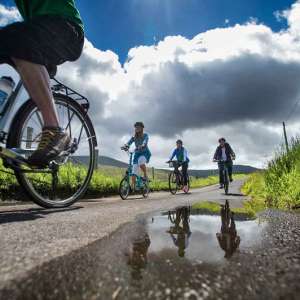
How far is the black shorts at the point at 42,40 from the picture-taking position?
1.76m

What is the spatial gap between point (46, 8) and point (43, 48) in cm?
40

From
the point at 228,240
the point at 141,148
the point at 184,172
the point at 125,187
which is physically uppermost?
the point at 141,148

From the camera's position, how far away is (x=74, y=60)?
2.30 m

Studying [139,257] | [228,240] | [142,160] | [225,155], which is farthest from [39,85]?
[225,155]

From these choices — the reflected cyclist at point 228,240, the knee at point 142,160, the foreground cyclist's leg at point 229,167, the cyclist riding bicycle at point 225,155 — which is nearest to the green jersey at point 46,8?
the reflected cyclist at point 228,240

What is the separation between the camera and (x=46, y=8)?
1989 mm

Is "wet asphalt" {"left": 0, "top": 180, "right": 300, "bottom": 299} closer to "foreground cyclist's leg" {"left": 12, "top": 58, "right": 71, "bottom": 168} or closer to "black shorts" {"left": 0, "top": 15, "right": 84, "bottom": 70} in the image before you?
"foreground cyclist's leg" {"left": 12, "top": 58, "right": 71, "bottom": 168}

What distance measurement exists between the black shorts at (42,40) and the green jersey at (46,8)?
0.07m

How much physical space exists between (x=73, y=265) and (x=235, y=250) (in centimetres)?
68

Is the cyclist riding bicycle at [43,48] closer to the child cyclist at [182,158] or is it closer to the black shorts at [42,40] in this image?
the black shorts at [42,40]

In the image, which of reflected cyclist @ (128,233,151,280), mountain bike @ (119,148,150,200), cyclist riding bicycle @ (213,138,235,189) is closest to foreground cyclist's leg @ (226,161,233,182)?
cyclist riding bicycle @ (213,138,235,189)

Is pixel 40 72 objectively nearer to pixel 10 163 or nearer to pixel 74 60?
pixel 74 60

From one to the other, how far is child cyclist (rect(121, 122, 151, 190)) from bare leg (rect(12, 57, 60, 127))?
5.10 metres

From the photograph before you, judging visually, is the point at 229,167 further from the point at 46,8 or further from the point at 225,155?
the point at 46,8
